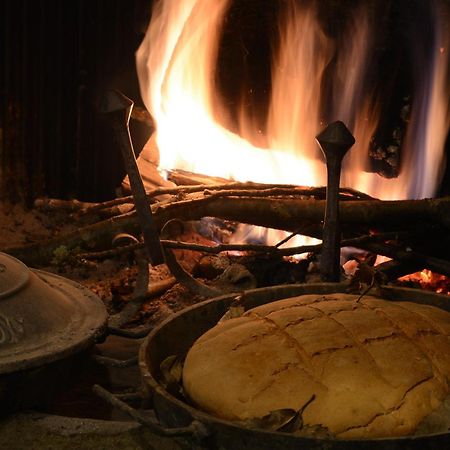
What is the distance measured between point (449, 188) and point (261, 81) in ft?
5.46

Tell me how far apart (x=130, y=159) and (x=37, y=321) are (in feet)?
2.93

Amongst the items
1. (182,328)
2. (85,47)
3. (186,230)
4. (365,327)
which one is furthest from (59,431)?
(85,47)

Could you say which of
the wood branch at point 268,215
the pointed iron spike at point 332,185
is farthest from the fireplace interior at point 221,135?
the pointed iron spike at point 332,185

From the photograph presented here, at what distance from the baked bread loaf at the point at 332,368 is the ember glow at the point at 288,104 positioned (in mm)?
3247

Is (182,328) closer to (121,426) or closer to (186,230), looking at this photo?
(121,426)

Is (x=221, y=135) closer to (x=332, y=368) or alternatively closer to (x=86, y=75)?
(x=86, y=75)

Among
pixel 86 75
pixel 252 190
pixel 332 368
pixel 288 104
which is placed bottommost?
pixel 332 368

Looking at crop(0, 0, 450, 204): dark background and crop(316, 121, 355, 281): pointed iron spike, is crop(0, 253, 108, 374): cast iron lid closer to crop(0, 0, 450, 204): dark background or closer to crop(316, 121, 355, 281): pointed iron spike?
crop(316, 121, 355, 281): pointed iron spike

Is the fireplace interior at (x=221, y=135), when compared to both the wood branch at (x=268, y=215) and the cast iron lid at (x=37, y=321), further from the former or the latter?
the cast iron lid at (x=37, y=321)

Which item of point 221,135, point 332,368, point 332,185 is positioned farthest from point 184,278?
point 332,368

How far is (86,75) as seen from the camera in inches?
227

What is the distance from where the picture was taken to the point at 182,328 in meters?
2.45

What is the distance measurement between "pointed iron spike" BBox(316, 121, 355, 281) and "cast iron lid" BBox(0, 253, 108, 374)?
941mm

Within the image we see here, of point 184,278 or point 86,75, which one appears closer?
point 184,278
